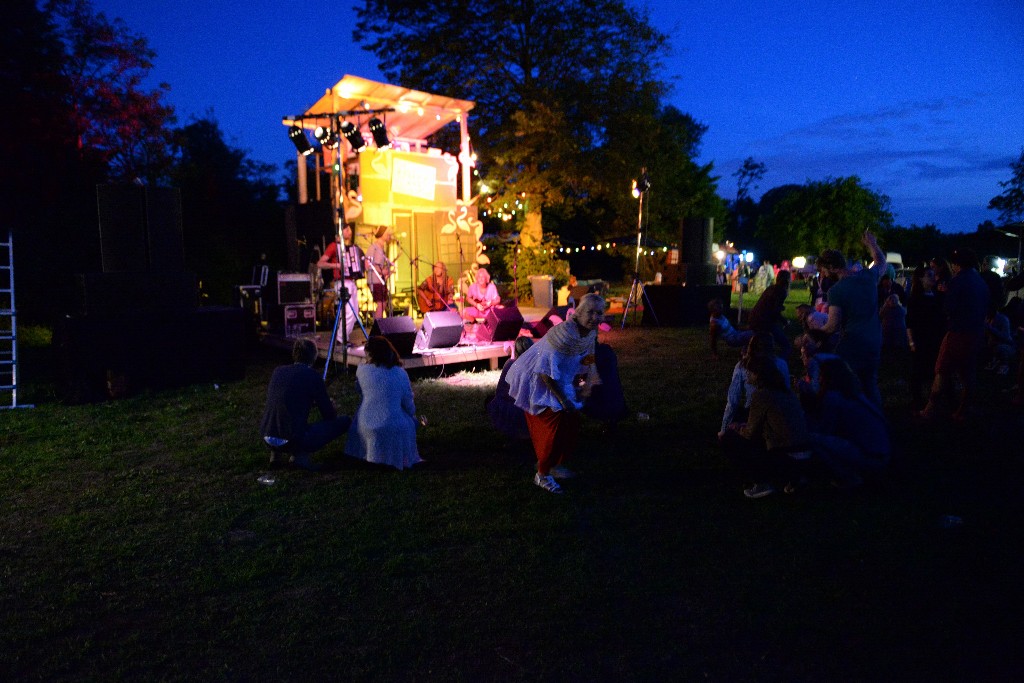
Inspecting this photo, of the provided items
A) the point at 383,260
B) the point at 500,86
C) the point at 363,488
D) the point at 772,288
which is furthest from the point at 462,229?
the point at 363,488

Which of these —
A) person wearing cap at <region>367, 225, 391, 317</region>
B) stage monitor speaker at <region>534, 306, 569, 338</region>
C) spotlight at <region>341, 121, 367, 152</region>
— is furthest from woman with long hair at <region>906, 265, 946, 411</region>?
person wearing cap at <region>367, 225, 391, 317</region>

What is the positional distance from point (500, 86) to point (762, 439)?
17.7m

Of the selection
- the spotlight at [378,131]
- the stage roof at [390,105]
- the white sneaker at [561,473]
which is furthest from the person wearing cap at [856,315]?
the stage roof at [390,105]

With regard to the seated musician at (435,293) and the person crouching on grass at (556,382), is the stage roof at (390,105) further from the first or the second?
the person crouching on grass at (556,382)

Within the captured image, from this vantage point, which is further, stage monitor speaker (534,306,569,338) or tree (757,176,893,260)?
tree (757,176,893,260)

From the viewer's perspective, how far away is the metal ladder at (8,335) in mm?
7781

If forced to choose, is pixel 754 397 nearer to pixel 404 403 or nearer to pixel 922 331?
pixel 404 403

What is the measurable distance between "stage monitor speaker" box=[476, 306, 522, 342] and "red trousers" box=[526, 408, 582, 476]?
18.5 ft

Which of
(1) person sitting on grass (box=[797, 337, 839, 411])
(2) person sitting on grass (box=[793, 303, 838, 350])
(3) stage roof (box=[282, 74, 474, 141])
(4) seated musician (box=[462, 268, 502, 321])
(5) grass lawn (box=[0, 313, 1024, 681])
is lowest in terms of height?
(5) grass lawn (box=[0, 313, 1024, 681])

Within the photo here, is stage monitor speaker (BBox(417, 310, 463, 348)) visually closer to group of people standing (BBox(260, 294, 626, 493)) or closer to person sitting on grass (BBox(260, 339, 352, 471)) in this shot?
group of people standing (BBox(260, 294, 626, 493))

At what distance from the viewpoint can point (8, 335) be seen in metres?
8.08

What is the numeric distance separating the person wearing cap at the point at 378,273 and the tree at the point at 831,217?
3045 cm

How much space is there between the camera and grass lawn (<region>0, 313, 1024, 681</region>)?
2.96 meters

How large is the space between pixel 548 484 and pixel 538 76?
1784 cm
